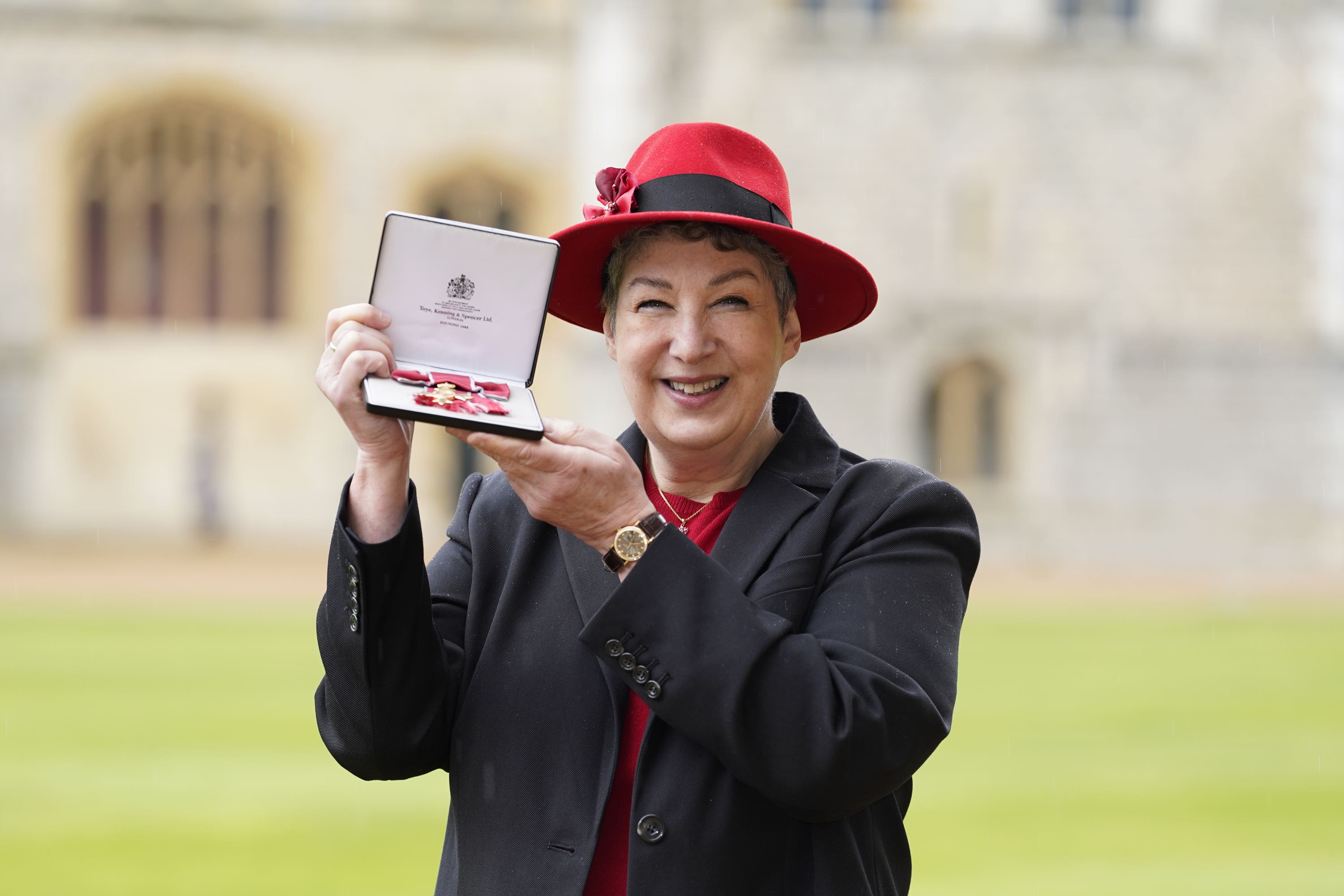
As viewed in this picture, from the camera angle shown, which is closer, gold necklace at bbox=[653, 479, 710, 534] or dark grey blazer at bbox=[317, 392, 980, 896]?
dark grey blazer at bbox=[317, 392, 980, 896]

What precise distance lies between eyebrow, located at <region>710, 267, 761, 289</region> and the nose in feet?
0.14

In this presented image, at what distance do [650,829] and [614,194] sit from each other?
0.79 metres

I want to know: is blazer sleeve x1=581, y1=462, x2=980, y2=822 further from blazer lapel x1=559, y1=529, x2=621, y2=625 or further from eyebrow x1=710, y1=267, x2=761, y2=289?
eyebrow x1=710, y1=267, x2=761, y2=289

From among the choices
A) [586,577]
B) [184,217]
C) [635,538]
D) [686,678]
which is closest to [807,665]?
[686,678]

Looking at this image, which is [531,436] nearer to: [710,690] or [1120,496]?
[710,690]

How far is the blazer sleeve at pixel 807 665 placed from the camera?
172 centimetres

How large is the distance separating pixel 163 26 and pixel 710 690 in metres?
A: 21.0

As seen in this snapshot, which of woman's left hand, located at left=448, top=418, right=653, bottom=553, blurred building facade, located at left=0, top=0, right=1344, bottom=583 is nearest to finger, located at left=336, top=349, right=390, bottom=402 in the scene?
woman's left hand, located at left=448, top=418, right=653, bottom=553

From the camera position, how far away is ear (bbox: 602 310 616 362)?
2.12 meters

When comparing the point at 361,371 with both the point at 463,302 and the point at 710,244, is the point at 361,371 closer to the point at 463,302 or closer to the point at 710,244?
the point at 463,302

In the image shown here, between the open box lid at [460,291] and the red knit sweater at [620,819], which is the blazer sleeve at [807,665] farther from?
the open box lid at [460,291]

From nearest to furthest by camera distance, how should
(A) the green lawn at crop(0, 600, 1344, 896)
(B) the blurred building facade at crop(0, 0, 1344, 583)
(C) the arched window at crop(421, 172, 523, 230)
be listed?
(A) the green lawn at crop(0, 600, 1344, 896), (B) the blurred building facade at crop(0, 0, 1344, 583), (C) the arched window at crop(421, 172, 523, 230)

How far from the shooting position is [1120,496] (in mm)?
21234

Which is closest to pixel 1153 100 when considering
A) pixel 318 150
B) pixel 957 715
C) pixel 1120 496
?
pixel 1120 496
